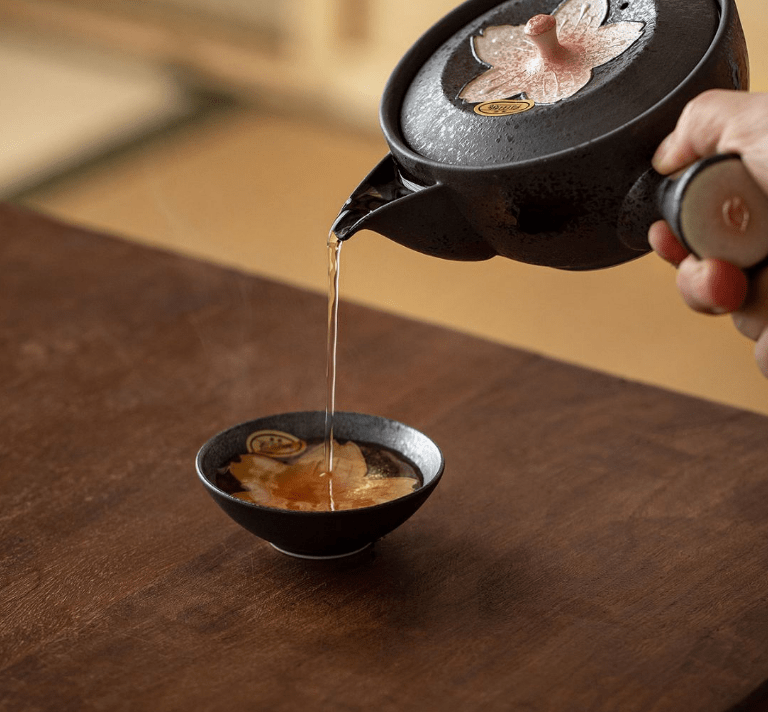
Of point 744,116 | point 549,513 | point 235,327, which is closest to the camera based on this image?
point 744,116

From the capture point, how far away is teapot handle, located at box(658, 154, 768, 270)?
90 centimetres

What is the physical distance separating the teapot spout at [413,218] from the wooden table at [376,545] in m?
0.28

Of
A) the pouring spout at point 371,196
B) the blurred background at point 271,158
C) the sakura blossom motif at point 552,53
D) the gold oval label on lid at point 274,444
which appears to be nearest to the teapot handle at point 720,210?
the sakura blossom motif at point 552,53

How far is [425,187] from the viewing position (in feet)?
3.39

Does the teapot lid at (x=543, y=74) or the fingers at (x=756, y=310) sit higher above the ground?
the teapot lid at (x=543, y=74)

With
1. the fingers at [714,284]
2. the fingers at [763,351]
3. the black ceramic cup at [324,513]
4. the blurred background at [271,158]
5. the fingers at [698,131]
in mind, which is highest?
the fingers at [698,131]

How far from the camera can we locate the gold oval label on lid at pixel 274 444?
116cm

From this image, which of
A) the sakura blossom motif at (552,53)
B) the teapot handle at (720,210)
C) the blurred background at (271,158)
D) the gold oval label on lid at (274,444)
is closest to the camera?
the teapot handle at (720,210)

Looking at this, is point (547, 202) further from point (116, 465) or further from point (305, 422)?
point (116, 465)

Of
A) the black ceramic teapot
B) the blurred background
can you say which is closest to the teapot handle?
the black ceramic teapot

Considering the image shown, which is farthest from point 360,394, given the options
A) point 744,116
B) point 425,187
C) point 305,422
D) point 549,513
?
point 744,116

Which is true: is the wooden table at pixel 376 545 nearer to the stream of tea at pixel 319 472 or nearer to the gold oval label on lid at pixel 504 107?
the stream of tea at pixel 319 472

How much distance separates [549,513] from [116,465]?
1.50 feet

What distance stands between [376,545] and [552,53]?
0.48 m
